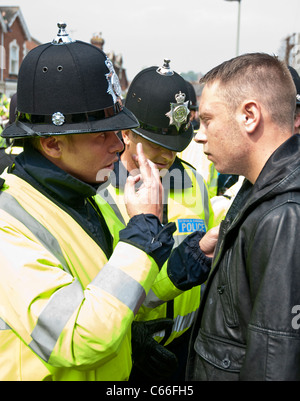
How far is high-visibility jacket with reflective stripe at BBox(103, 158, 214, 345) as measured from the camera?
282cm

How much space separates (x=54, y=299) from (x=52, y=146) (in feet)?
2.23

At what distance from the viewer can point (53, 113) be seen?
70.8 inches

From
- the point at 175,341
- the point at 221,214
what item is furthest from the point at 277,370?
the point at 221,214

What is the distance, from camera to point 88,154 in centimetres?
189

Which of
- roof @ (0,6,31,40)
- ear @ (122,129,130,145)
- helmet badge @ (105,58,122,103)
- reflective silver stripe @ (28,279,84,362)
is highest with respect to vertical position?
roof @ (0,6,31,40)

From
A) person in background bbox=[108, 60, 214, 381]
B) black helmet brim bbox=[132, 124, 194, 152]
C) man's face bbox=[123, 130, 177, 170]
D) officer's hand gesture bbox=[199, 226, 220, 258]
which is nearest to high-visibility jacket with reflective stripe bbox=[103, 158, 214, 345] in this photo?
person in background bbox=[108, 60, 214, 381]

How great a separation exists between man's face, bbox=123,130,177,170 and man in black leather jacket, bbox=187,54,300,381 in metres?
1.01

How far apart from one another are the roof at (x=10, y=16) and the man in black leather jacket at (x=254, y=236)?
34472mm

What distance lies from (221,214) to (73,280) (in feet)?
6.73

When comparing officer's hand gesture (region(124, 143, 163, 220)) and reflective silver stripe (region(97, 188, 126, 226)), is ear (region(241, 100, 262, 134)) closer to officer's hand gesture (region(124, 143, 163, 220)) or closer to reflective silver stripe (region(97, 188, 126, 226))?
officer's hand gesture (region(124, 143, 163, 220))

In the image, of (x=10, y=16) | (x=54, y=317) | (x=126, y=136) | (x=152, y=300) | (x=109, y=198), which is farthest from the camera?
(x=10, y=16)

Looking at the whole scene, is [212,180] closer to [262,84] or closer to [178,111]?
[178,111]

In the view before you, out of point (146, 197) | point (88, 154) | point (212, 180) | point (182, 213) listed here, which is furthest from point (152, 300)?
point (212, 180)
